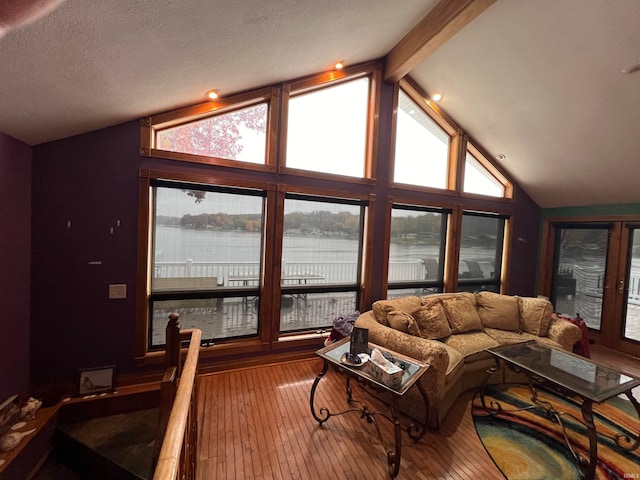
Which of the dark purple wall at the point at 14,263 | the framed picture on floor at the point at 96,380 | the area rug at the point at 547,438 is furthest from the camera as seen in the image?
the framed picture on floor at the point at 96,380

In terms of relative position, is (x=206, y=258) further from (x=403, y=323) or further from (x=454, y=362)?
(x=454, y=362)

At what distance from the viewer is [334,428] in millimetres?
2088

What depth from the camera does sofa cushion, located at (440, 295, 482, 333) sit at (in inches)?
120

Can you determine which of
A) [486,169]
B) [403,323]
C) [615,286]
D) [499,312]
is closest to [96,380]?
[403,323]

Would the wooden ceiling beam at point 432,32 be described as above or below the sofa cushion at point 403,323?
above

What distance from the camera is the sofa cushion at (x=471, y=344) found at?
2.63m

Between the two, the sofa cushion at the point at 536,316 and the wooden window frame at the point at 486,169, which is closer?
the sofa cushion at the point at 536,316

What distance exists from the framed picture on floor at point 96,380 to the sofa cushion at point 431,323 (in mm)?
3076

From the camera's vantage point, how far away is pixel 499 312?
10.7 feet

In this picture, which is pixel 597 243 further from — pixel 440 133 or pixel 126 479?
pixel 126 479

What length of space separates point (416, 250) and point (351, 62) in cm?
267

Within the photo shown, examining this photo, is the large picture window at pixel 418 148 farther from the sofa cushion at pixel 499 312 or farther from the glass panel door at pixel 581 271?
the glass panel door at pixel 581 271

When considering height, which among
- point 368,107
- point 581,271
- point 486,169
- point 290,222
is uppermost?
point 368,107

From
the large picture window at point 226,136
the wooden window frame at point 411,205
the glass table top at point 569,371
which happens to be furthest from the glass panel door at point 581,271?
the large picture window at point 226,136
